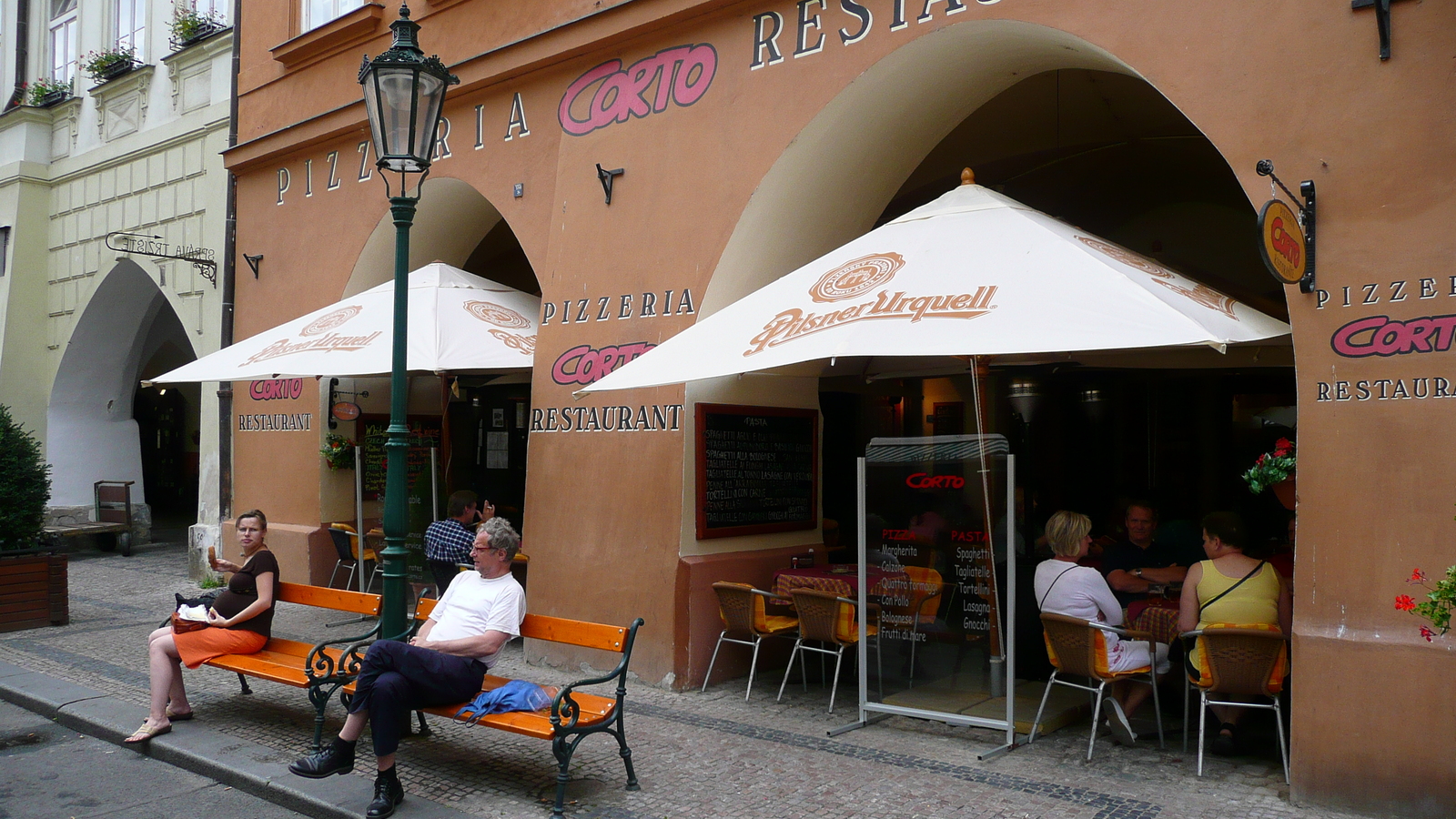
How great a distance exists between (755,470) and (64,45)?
14.0 meters

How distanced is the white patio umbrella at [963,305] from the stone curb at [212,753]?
2439 mm

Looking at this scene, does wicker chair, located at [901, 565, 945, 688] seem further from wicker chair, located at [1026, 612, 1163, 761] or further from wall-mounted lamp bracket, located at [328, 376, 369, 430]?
wall-mounted lamp bracket, located at [328, 376, 369, 430]

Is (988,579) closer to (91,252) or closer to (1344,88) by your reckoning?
(1344,88)

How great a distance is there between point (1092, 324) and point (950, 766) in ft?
7.66

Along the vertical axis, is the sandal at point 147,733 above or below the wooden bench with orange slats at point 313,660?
below

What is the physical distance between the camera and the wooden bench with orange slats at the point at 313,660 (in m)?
5.70

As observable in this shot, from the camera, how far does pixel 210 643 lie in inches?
248

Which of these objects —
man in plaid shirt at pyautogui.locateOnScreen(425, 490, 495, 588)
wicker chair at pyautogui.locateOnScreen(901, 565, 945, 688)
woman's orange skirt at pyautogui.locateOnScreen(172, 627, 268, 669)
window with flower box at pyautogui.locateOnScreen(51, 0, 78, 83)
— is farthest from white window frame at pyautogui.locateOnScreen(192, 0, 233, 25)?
wicker chair at pyautogui.locateOnScreen(901, 565, 945, 688)

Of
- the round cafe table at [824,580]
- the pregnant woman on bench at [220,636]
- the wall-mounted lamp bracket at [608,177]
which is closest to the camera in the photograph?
the pregnant woman on bench at [220,636]

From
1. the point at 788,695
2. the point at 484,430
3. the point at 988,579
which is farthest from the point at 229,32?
the point at 988,579

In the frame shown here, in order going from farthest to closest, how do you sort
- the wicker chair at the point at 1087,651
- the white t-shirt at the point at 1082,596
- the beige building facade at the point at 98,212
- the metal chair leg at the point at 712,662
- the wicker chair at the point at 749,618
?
the beige building facade at the point at 98,212 → the metal chair leg at the point at 712,662 → the wicker chair at the point at 749,618 → the white t-shirt at the point at 1082,596 → the wicker chair at the point at 1087,651

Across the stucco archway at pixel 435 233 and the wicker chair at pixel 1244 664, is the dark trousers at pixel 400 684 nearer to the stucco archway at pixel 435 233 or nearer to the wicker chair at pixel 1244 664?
the wicker chair at pixel 1244 664

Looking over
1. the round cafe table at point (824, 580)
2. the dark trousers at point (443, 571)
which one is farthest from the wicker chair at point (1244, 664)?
the dark trousers at point (443, 571)

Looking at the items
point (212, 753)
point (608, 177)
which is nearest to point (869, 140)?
point (608, 177)
